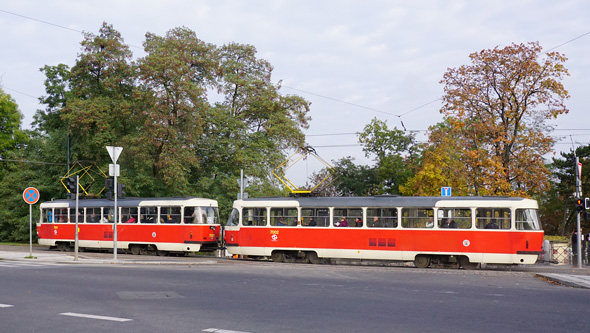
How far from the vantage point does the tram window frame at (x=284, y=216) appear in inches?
1064

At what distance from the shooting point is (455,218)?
24.5m

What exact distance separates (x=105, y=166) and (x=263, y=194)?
402 inches

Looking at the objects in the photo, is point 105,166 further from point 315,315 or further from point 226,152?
point 315,315

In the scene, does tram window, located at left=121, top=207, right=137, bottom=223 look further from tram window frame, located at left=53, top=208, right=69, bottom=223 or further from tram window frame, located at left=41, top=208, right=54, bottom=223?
tram window frame, located at left=41, top=208, right=54, bottom=223

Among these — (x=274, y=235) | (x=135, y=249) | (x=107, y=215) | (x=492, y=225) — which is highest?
(x=107, y=215)

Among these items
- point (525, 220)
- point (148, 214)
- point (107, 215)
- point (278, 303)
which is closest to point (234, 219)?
point (148, 214)

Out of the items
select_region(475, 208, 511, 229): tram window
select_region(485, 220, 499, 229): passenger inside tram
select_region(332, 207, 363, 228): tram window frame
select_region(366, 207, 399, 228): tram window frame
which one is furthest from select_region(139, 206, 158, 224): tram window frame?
select_region(485, 220, 499, 229): passenger inside tram

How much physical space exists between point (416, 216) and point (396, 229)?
0.92 m

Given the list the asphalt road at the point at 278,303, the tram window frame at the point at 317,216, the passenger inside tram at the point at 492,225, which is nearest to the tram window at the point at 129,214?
the tram window frame at the point at 317,216

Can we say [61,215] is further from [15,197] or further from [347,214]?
[347,214]

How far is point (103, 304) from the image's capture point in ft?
38.2

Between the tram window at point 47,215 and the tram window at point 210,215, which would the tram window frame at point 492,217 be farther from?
the tram window at point 47,215

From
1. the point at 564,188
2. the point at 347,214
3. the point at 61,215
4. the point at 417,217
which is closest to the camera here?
the point at 417,217

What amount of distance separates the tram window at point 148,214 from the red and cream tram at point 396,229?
5.23 meters
